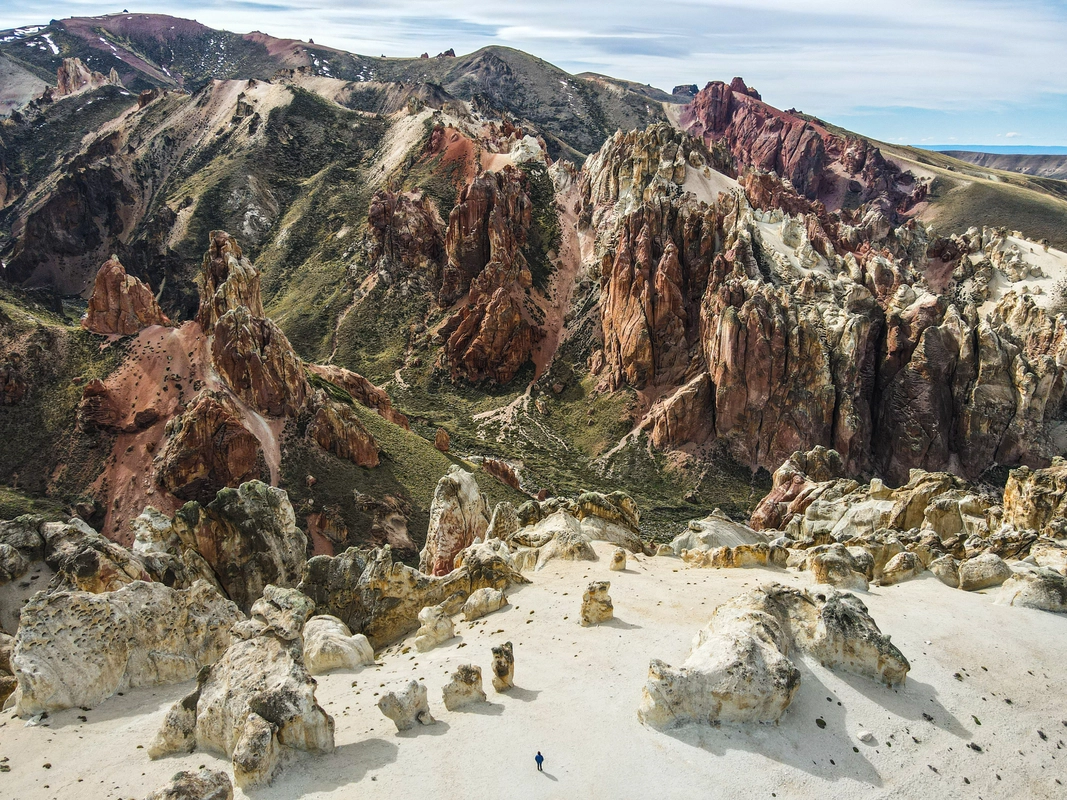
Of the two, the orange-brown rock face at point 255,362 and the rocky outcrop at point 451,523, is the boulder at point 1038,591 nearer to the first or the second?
→ the rocky outcrop at point 451,523

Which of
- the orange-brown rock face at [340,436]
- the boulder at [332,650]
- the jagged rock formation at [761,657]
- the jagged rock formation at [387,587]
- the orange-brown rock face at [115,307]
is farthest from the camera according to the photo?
the orange-brown rock face at [115,307]

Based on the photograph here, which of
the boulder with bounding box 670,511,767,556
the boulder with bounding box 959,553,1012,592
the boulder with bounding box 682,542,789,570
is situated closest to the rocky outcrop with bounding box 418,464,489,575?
the boulder with bounding box 670,511,767,556

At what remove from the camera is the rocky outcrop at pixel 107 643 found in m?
25.8

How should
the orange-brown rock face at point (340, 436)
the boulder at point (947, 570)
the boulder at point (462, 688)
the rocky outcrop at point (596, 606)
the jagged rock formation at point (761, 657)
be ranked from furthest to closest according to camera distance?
the orange-brown rock face at point (340, 436) < the boulder at point (947, 570) < the rocky outcrop at point (596, 606) < the boulder at point (462, 688) < the jagged rock formation at point (761, 657)

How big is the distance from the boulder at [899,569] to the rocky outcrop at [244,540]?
120ft

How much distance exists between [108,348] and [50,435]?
11.0 meters

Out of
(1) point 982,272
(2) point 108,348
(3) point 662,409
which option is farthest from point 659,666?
(1) point 982,272

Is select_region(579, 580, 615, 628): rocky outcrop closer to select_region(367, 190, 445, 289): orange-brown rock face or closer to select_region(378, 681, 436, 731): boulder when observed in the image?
select_region(378, 681, 436, 731): boulder

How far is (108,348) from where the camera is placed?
70938 millimetres

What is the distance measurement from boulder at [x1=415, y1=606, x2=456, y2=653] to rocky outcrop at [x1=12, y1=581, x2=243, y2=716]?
9.09 meters

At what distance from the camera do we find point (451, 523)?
161 ft

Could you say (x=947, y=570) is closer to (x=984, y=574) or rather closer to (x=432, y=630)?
(x=984, y=574)

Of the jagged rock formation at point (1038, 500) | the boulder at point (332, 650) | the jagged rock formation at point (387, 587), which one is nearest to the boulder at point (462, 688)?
the boulder at point (332, 650)

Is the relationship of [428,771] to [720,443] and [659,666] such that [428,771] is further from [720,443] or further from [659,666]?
[720,443]
